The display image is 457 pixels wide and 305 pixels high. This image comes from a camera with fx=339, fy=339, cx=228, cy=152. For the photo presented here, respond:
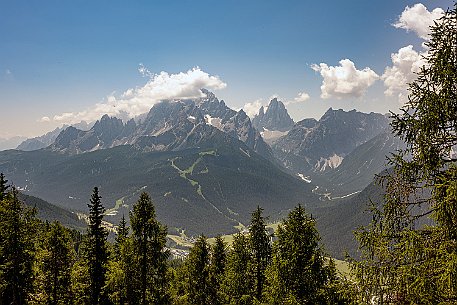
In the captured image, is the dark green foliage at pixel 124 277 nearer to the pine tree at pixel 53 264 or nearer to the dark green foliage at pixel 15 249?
the pine tree at pixel 53 264

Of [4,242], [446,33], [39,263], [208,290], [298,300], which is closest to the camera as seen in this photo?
[446,33]

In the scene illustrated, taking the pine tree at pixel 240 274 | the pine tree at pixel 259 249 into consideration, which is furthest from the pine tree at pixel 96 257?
the pine tree at pixel 259 249

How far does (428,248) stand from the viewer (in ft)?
37.4

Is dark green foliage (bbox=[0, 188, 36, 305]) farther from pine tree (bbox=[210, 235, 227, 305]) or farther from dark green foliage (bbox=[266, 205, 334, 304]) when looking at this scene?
dark green foliage (bbox=[266, 205, 334, 304])

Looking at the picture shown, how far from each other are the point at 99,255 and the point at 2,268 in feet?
26.9

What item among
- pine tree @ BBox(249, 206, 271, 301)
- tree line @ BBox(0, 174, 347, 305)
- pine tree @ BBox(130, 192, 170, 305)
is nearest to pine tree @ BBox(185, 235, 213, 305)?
tree line @ BBox(0, 174, 347, 305)

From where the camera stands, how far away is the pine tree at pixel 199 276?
144 feet

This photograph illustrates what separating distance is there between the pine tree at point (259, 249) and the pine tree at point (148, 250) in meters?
9.54

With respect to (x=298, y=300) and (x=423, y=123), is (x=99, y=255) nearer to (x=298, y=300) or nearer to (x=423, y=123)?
(x=298, y=300)

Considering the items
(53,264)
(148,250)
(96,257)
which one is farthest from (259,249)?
(53,264)

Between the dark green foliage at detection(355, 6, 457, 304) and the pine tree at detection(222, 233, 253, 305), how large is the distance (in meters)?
25.7

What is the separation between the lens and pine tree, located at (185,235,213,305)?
144ft

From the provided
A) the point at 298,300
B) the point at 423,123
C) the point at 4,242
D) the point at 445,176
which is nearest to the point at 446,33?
the point at 423,123

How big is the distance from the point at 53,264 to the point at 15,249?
20.5 ft
